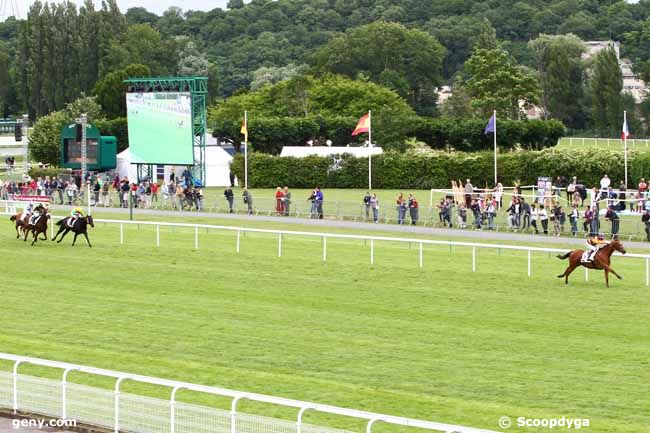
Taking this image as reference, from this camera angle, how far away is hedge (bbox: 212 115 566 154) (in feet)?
209

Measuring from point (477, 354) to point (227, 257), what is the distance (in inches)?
468

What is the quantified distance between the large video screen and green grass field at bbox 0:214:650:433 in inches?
945

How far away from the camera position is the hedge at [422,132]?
209 ft

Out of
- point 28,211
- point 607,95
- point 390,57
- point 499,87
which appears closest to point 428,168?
point 28,211

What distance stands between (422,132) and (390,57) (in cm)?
4047

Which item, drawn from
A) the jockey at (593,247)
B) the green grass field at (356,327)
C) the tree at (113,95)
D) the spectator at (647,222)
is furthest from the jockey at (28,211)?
the tree at (113,95)

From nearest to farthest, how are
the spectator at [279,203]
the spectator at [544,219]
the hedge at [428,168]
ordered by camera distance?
the spectator at [544,219] < the spectator at [279,203] < the hedge at [428,168]

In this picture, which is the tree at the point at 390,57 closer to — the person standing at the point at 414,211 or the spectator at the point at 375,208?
the spectator at the point at 375,208

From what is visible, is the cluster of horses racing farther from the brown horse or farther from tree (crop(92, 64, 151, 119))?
tree (crop(92, 64, 151, 119))

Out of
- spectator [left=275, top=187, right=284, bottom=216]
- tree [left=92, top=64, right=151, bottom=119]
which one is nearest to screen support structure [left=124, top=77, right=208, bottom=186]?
spectator [left=275, top=187, right=284, bottom=216]

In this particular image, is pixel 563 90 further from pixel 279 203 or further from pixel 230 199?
pixel 279 203

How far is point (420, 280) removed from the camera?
2300cm

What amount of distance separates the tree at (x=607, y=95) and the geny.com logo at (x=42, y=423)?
75.7 metres

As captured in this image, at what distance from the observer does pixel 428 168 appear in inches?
2114
